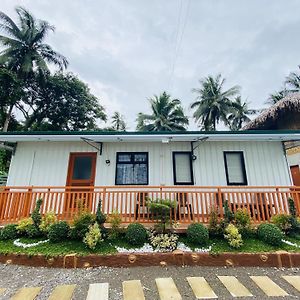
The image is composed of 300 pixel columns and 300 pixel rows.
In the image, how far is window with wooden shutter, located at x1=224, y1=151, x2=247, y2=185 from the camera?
6.70 m

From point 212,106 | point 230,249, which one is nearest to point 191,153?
point 230,249

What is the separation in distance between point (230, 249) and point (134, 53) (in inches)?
443

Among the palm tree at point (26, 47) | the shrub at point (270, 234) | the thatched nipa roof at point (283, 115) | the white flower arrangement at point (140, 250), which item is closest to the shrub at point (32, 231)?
the white flower arrangement at point (140, 250)

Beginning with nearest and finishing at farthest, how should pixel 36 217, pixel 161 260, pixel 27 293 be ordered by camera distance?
pixel 27 293 → pixel 161 260 → pixel 36 217

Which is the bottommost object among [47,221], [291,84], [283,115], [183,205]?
[47,221]

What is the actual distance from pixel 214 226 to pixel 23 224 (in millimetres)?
4530

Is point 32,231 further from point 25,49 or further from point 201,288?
point 25,49

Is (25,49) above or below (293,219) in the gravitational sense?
above

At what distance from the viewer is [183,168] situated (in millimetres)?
6855

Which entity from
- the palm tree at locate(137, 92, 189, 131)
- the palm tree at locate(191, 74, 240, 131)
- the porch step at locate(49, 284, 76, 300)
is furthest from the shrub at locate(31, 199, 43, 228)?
the palm tree at locate(191, 74, 240, 131)

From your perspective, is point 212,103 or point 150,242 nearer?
point 150,242

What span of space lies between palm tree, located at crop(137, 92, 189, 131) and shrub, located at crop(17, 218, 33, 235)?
1972 centimetres

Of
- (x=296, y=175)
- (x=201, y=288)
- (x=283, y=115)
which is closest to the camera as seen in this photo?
(x=201, y=288)

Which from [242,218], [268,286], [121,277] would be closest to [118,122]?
[242,218]
